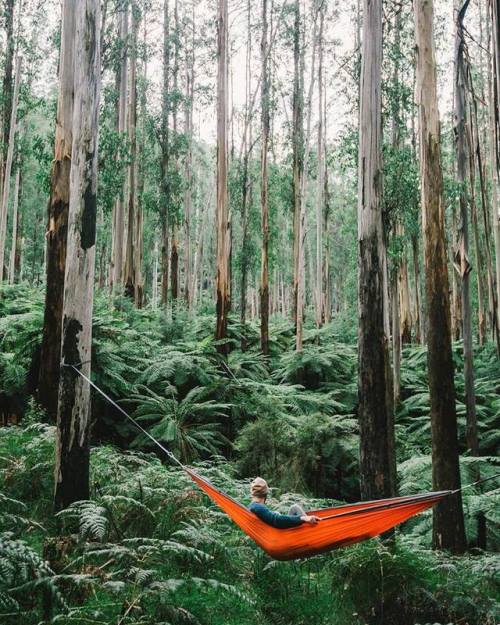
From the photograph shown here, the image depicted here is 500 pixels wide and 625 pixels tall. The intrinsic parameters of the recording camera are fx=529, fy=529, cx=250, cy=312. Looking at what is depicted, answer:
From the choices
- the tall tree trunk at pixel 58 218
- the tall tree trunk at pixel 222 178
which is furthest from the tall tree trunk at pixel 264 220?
the tall tree trunk at pixel 58 218

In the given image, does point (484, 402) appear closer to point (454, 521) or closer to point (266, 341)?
point (266, 341)

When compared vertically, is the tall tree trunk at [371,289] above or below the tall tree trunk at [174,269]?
below

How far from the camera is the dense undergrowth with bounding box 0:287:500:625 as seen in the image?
9.29ft

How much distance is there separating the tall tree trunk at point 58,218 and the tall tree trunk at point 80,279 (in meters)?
1.67

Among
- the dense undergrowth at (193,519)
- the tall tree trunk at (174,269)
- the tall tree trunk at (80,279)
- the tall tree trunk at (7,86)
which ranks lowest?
the dense undergrowth at (193,519)

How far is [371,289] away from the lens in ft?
15.8

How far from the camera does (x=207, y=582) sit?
2.92 metres

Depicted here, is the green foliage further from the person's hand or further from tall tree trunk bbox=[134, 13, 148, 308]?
tall tree trunk bbox=[134, 13, 148, 308]

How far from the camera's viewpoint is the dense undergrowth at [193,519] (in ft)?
9.29

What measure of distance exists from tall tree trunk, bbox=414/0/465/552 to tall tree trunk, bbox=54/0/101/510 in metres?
3.27

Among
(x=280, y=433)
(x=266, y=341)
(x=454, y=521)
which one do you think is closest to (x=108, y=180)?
(x=266, y=341)

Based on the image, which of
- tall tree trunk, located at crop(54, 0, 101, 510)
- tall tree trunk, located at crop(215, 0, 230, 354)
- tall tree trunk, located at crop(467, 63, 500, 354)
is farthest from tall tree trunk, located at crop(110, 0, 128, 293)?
tall tree trunk, located at crop(54, 0, 101, 510)

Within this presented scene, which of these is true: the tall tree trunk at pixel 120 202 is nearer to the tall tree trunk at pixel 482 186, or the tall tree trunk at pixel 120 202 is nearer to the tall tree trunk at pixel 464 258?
the tall tree trunk at pixel 482 186

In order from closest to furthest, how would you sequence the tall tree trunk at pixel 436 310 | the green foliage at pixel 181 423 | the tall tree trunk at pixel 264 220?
1. the tall tree trunk at pixel 436 310
2. the green foliage at pixel 181 423
3. the tall tree trunk at pixel 264 220
